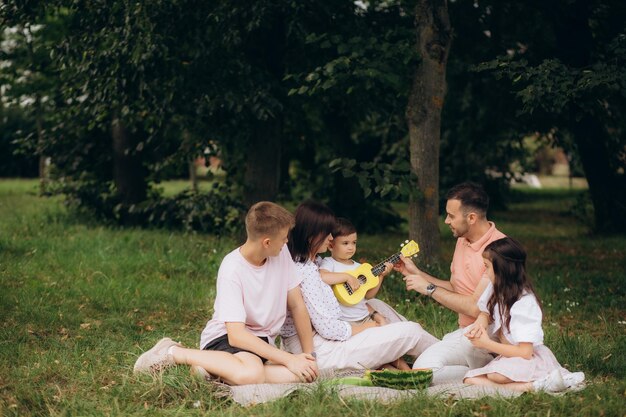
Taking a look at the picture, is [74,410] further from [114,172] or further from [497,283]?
[114,172]

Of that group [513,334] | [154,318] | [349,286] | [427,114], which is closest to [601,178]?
[427,114]

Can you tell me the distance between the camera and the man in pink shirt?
565cm

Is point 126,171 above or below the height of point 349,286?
above

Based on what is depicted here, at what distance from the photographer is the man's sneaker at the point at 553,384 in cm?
509

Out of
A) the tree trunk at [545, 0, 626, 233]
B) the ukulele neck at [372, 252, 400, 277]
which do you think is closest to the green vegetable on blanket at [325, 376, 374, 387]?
the ukulele neck at [372, 252, 400, 277]

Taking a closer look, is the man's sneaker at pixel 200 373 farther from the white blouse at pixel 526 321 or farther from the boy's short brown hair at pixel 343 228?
the white blouse at pixel 526 321

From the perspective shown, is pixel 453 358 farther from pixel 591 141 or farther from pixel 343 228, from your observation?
pixel 591 141

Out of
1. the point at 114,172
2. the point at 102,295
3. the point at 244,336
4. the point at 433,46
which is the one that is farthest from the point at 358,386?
the point at 114,172

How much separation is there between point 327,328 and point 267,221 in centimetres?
92

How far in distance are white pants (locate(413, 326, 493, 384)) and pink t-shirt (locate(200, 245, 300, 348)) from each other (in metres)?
0.97

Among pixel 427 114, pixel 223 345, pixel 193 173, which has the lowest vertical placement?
pixel 223 345

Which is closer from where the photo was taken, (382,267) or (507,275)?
(507,275)

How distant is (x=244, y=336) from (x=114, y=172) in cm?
889

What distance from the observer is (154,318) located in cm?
765
